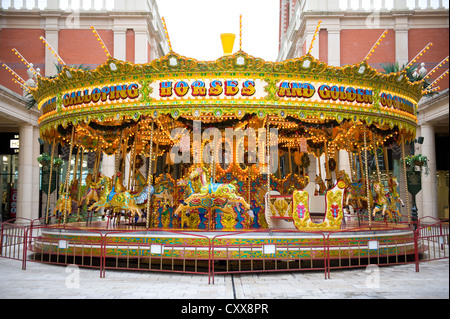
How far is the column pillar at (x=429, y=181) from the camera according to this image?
992 inches

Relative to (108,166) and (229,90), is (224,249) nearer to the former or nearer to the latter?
(229,90)

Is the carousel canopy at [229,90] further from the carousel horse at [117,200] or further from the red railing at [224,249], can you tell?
the red railing at [224,249]

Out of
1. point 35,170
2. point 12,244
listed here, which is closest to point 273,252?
point 12,244

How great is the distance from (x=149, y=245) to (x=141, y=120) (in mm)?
4839

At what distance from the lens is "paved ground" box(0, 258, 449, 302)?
862 cm

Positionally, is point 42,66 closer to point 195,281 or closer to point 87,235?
point 87,235

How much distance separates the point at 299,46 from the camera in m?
32.1

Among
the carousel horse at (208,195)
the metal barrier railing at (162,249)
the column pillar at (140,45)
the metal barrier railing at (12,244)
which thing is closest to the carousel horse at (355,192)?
the carousel horse at (208,195)

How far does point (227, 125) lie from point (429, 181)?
15676 millimetres

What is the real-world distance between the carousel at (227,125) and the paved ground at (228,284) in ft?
3.58

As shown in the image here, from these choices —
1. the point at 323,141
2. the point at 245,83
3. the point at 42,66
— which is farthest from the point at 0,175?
the point at 245,83
